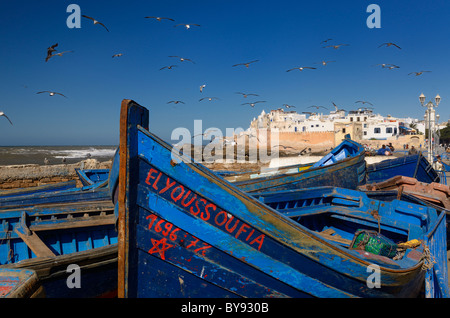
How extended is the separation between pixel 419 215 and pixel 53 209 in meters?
6.35

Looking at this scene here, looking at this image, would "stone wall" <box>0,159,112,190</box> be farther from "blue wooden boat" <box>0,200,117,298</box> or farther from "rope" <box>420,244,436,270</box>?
"rope" <box>420,244,436,270</box>

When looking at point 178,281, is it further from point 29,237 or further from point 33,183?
point 33,183

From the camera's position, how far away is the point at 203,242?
9.06ft

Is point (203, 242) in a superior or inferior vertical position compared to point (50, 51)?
inferior

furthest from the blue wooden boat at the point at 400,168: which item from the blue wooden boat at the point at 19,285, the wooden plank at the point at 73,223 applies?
the blue wooden boat at the point at 19,285

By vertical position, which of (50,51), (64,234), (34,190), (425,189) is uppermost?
(50,51)

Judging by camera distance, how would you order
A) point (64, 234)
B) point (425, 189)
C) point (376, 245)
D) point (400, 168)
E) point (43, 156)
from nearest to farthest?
point (376, 245) → point (64, 234) → point (425, 189) → point (400, 168) → point (43, 156)

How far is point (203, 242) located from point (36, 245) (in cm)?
309

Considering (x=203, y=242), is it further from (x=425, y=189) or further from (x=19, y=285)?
(x=425, y=189)

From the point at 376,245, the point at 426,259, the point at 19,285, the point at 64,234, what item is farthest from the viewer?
the point at 64,234

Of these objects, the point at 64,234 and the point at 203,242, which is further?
the point at 64,234

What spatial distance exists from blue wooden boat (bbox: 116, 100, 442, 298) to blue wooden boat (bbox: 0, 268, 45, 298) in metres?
0.68

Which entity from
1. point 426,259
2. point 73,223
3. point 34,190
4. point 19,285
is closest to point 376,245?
point 426,259

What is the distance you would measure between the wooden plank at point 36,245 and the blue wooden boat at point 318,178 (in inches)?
137
